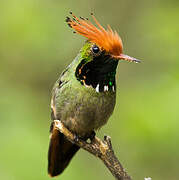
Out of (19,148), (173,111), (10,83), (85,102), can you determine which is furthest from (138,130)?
(10,83)

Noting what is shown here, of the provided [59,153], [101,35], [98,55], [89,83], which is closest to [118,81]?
[59,153]

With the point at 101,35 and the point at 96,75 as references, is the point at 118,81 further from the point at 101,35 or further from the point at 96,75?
the point at 101,35

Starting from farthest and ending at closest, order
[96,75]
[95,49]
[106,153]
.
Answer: [96,75] → [95,49] → [106,153]

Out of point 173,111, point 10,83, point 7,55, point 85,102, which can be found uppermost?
point 7,55

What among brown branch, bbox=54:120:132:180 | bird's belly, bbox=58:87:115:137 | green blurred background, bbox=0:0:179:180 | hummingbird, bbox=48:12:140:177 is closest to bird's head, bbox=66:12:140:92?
hummingbird, bbox=48:12:140:177

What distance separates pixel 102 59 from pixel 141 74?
215 centimetres

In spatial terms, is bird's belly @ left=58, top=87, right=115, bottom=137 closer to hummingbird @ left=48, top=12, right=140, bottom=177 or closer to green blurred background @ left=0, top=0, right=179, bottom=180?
hummingbird @ left=48, top=12, right=140, bottom=177

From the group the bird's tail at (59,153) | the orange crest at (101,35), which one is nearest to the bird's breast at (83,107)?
the bird's tail at (59,153)

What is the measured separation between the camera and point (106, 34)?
208 inches

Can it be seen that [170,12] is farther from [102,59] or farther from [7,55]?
[7,55]

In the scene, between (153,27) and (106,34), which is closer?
(106,34)

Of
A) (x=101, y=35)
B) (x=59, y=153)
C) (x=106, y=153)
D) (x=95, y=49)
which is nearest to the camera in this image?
(x=106, y=153)

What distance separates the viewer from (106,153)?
4980 millimetres

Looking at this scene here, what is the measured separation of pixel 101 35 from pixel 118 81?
3260 mm
